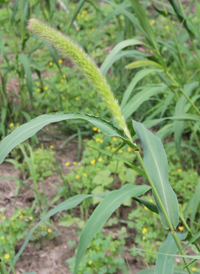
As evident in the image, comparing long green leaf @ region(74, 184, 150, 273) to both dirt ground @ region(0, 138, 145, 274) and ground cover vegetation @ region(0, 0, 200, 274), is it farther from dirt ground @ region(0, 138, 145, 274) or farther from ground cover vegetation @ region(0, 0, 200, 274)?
dirt ground @ region(0, 138, 145, 274)

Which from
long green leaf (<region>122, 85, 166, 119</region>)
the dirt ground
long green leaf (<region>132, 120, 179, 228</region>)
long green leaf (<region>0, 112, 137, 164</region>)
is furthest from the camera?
the dirt ground

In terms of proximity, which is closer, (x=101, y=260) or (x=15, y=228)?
(x=101, y=260)

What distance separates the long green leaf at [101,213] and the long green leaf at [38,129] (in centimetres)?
19

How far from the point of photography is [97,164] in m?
2.27

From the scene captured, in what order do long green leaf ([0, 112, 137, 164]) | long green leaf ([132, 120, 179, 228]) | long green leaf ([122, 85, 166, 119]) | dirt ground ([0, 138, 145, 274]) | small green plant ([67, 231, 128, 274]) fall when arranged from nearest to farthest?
long green leaf ([0, 112, 137, 164]) < long green leaf ([132, 120, 179, 228]) < long green leaf ([122, 85, 166, 119]) < small green plant ([67, 231, 128, 274]) < dirt ground ([0, 138, 145, 274])

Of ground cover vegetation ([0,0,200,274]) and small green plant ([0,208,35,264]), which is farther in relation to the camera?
small green plant ([0,208,35,264])

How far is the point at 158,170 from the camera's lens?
87cm

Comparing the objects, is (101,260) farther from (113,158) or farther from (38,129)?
(38,129)

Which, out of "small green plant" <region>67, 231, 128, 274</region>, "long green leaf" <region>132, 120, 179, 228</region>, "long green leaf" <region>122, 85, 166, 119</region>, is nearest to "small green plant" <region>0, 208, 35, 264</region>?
"small green plant" <region>67, 231, 128, 274</region>

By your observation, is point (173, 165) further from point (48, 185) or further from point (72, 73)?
point (72, 73)

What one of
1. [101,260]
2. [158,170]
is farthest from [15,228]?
[158,170]

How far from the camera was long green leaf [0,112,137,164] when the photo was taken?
0.70 metres

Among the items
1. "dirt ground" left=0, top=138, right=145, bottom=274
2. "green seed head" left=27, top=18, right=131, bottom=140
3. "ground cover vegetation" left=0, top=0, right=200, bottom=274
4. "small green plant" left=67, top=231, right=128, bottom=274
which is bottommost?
"dirt ground" left=0, top=138, right=145, bottom=274

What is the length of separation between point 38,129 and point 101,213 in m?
0.30
